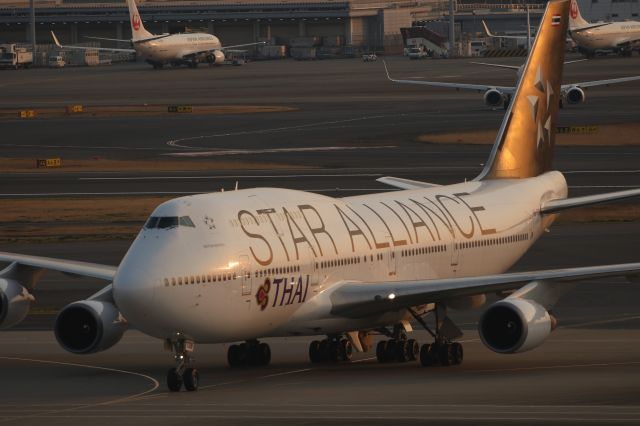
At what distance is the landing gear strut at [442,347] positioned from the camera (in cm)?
3888

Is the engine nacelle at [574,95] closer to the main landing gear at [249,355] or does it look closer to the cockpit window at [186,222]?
the main landing gear at [249,355]

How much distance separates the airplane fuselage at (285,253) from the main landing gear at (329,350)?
1347mm

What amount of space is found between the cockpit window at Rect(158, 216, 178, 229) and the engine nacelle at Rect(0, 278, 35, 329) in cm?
644

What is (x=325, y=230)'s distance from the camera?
38406 millimetres

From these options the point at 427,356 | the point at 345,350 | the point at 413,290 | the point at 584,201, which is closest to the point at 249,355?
the point at 345,350

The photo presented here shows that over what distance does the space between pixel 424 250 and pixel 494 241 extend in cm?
392

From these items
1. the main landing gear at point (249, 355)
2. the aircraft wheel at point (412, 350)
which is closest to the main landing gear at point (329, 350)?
the main landing gear at point (249, 355)

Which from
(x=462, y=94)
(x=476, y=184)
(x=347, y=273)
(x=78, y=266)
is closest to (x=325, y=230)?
(x=347, y=273)

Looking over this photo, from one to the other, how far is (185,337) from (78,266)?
22.4ft

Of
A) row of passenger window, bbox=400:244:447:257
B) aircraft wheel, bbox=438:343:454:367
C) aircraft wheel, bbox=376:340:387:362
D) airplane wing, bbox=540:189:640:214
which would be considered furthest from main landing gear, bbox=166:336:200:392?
airplane wing, bbox=540:189:640:214

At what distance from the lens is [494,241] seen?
1768 inches

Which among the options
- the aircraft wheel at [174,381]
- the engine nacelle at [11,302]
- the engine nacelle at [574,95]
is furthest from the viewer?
the engine nacelle at [574,95]

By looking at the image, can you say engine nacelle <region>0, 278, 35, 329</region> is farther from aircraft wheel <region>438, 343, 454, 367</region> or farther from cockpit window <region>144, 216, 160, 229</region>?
aircraft wheel <region>438, 343, 454, 367</region>

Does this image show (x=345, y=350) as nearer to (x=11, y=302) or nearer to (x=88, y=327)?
(x=88, y=327)
